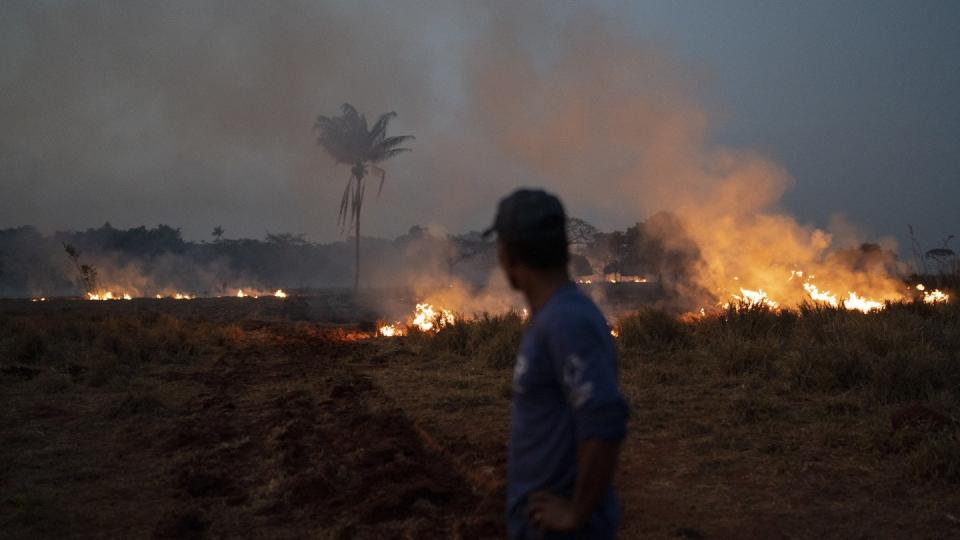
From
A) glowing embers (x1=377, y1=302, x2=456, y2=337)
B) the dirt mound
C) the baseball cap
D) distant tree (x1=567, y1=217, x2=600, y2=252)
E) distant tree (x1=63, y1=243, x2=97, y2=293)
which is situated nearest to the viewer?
the baseball cap

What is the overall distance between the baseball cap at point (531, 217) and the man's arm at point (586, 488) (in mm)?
614

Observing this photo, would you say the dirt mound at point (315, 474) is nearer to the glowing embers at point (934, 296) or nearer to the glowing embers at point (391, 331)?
the glowing embers at point (391, 331)

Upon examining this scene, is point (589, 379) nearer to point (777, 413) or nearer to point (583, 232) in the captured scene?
point (777, 413)

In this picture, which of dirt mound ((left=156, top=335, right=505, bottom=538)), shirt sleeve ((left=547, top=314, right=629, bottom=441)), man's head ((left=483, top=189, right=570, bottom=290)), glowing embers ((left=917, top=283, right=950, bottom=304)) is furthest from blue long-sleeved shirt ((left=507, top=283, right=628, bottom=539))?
glowing embers ((left=917, top=283, right=950, bottom=304))

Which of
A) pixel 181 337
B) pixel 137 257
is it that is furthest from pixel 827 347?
pixel 137 257

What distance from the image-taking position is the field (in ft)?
15.4

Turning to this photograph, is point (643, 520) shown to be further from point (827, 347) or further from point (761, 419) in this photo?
point (827, 347)

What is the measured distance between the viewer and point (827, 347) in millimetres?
8516

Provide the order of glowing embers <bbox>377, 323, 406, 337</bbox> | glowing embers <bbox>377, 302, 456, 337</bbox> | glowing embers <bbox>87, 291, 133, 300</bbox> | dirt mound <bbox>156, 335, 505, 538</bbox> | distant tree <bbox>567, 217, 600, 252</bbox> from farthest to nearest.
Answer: distant tree <bbox>567, 217, 600, 252</bbox> → glowing embers <bbox>87, 291, 133, 300</bbox> → glowing embers <bbox>377, 323, 406, 337</bbox> → glowing embers <bbox>377, 302, 456, 337</bbox> → dirt mound <bbox>156, 335, 505, 538</bbox>

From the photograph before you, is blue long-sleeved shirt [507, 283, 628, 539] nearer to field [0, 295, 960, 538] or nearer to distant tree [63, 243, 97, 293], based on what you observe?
field [0, 295, 960, 538]

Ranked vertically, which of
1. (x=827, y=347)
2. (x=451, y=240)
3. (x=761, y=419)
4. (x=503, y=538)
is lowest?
(x=503, y=538)

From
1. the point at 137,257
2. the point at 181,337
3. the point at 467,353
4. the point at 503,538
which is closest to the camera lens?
the point at 503,538

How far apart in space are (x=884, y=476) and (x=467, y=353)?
8.41m

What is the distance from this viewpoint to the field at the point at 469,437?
4.68 metres
